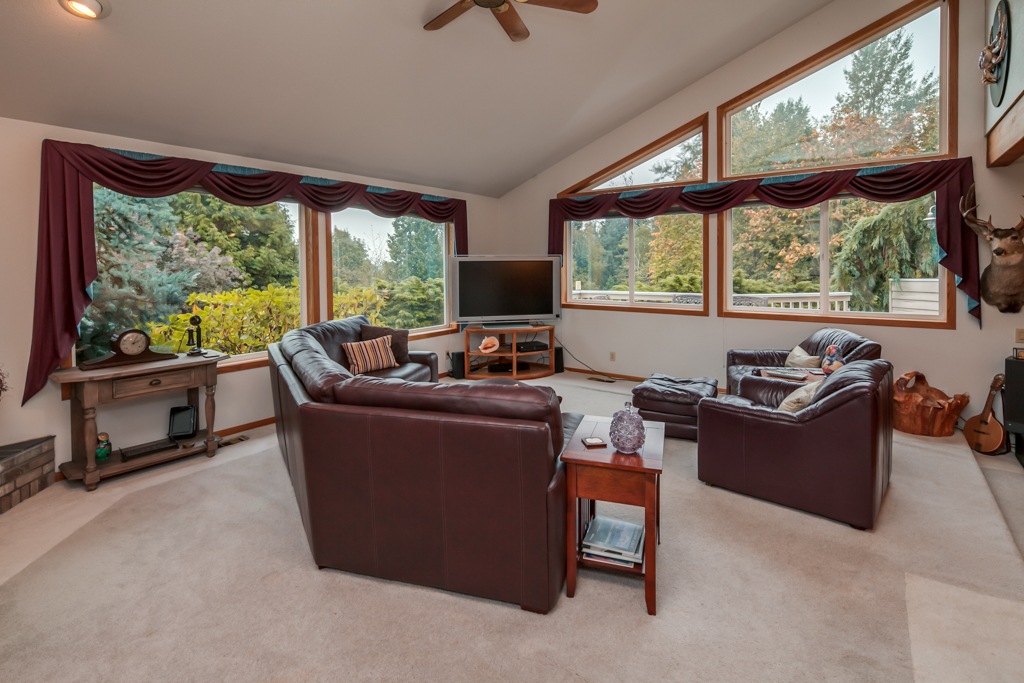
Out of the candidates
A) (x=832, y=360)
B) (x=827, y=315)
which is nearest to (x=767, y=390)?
(x=832, y=360)

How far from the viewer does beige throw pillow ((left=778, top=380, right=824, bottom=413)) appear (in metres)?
2.88

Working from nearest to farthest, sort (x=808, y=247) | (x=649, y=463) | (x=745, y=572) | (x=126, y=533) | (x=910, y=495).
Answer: (x=649, y=463), (x=745, y=572), (x=126, y=533), (x=910, y=495), (x=808, y=247)

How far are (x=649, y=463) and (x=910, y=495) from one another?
2109 millimetres

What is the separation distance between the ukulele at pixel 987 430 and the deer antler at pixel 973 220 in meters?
1.10

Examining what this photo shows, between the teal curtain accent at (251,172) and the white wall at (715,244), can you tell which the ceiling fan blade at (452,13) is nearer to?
the teal curtain accent at (251,172)

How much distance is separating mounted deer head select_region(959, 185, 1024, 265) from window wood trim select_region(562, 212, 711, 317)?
2.04 metres

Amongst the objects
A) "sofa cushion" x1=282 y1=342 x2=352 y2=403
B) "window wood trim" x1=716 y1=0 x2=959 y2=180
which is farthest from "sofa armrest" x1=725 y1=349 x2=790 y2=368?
"sofa cushion" x1=282 y1=342 x2=352 y2=403

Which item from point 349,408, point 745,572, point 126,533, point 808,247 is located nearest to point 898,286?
point 808,247

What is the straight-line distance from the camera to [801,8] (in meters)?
4.65

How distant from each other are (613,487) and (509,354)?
4203 millimetres

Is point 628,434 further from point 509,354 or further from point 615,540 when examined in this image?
point 509,354

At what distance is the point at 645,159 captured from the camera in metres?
5.84

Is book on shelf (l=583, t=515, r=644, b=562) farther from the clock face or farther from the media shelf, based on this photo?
the media shelf

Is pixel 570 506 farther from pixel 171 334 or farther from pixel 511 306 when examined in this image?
pixel 511 306
